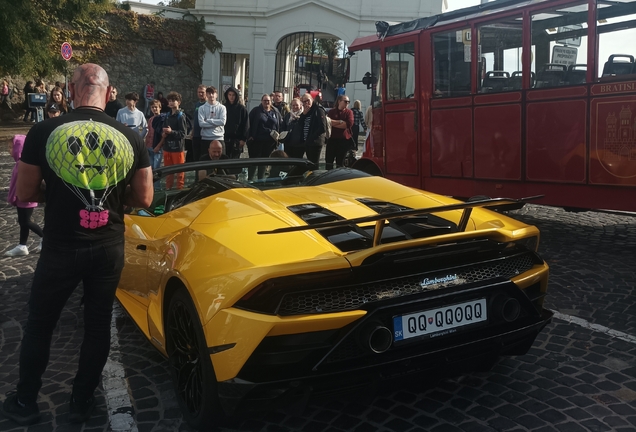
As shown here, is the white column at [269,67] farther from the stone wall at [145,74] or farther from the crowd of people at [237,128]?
Result: the crowd of people at [237,128]

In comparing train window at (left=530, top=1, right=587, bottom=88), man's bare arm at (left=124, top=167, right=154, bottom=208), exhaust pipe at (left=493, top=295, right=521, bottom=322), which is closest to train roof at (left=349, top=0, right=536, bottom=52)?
train window at (left=530, top=1, right=587, bottom=88)

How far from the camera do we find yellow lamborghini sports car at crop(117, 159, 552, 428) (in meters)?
2.72

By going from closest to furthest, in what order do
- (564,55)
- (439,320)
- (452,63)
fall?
(439,320) → (564,55) → (452,63)

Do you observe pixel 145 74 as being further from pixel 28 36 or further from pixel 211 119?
pixel 211 119

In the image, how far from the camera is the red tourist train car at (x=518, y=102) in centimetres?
692

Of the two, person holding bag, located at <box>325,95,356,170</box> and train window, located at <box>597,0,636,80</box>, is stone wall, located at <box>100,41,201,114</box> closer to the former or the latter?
person holding bag, located at <box>325,95,356,170</box>

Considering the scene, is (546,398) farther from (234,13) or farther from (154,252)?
(234,13)

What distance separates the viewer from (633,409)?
334cm

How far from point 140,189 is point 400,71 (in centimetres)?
696

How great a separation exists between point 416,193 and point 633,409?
1738 millimetres

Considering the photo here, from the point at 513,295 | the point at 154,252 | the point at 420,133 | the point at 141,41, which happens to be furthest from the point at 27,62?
the point at 513,295

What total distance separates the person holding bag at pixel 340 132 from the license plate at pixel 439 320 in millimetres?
8502

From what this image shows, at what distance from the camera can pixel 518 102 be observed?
25.2ft

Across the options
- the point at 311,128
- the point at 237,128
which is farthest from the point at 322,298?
the point at 237,128
